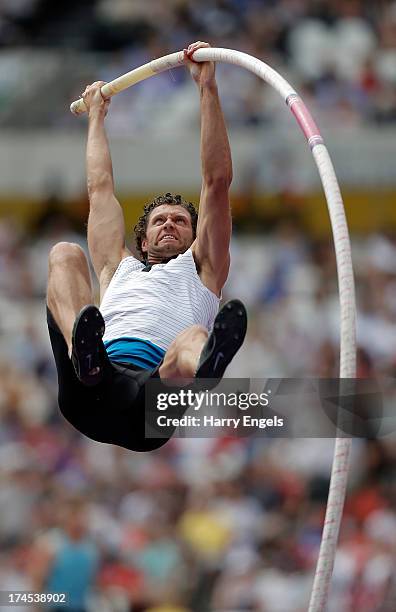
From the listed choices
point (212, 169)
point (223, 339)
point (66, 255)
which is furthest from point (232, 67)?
point (223, 339)

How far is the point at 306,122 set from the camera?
7762 millimetres

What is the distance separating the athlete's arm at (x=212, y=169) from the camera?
829cm

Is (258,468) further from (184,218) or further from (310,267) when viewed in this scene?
(184,218)

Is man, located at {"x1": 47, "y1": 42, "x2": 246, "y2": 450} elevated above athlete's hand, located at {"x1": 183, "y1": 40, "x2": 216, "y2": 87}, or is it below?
below

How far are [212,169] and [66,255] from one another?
0.97m

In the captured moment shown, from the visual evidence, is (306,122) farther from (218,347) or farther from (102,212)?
(102,212)

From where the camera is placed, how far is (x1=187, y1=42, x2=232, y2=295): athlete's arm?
27.2 feet

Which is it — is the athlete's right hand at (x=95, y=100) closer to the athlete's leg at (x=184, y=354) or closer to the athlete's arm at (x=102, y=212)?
the athlete's arm at (x=102, y=212)

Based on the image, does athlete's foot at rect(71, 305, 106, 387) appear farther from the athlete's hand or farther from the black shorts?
the athlete's hand

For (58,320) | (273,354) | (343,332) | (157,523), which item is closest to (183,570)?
(157,523)

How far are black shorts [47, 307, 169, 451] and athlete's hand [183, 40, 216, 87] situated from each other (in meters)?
1.67

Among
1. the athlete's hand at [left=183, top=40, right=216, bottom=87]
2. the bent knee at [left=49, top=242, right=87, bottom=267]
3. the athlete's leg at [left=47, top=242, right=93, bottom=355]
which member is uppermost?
the athlete's hand at [left=183, top=40, right=216, bottom=87]

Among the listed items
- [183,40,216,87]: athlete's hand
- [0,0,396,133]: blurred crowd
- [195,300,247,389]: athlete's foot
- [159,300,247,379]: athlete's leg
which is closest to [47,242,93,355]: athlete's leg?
[159,300,247,379]: athlete's leg

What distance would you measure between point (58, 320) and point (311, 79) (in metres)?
8.47
